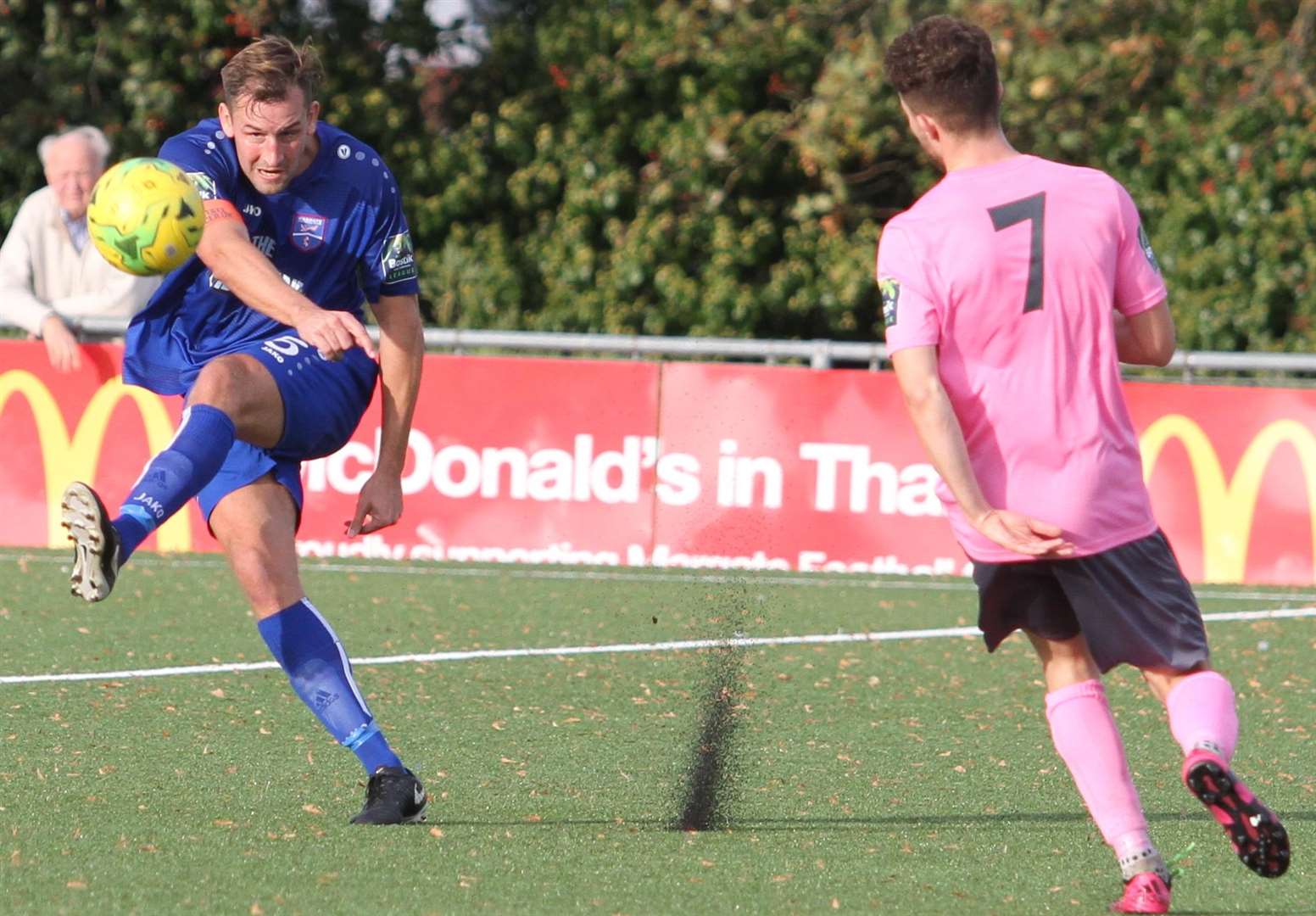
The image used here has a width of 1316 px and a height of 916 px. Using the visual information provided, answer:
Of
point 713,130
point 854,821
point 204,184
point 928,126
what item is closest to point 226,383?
point 204,184

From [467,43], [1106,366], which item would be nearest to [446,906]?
[1106,366]

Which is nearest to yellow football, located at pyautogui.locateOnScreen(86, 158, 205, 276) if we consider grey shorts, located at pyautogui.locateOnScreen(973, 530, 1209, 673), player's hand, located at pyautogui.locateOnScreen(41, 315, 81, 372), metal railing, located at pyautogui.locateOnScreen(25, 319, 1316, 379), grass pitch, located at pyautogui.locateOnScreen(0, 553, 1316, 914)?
grass pitch, located at pyautogui.locateOnScreen(0, 553, 1316, 914)

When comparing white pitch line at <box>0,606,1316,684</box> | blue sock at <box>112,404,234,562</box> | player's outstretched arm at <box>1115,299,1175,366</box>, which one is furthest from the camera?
white pitch line at <box>0,606,1316,684</box>

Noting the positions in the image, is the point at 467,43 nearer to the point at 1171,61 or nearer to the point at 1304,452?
the point at 1171,61

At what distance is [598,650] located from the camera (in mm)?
8570

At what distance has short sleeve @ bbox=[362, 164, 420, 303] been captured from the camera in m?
5.36

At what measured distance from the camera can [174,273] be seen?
531 cm

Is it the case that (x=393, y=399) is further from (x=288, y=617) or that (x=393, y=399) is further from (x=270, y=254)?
(x=288, y=617)

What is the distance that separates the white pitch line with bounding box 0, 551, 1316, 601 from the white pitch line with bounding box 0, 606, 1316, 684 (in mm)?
1310

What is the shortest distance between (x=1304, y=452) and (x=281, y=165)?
24.0ft

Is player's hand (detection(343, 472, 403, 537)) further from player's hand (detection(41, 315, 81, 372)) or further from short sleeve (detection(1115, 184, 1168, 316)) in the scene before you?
player's hand (detection(41, 315, 81, 372))

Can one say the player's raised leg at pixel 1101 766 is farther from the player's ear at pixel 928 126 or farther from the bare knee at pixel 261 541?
the bare knee at pixel 261 541

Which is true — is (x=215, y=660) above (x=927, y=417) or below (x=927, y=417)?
below

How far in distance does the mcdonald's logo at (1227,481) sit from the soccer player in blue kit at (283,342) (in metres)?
6.55
